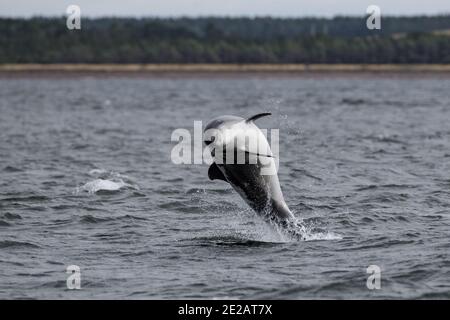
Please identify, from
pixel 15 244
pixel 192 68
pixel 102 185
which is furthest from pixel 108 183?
pixel 192 68

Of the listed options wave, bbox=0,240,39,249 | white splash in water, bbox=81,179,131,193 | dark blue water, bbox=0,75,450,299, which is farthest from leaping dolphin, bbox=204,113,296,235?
white splash in water, bbox=81,179,131,193

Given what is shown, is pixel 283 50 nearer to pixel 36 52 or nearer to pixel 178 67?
pixel 178 67

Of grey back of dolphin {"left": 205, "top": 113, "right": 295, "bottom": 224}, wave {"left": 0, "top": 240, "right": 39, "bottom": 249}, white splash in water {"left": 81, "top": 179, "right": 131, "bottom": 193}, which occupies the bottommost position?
wave {"left": 0, "top": 240, "right": 39, "bottom": 249}

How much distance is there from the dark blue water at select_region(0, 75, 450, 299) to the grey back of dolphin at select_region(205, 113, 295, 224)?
668mm

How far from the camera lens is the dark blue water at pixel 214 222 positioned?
17578 mm

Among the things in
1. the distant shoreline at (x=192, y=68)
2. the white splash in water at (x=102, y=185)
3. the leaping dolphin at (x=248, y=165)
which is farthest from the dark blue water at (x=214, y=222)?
the distant shoreline at (x=192, y=68)

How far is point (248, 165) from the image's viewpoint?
1891 cm

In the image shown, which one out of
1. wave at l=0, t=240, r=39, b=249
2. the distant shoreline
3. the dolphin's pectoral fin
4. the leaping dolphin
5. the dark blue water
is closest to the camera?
the dark blue water

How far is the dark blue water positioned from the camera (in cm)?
1758

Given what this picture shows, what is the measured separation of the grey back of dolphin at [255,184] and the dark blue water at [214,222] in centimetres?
67

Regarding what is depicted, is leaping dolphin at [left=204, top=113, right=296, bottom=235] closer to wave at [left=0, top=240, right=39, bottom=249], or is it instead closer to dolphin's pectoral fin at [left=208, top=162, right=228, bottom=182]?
dolphin's pectoral fin at [left=208, top=162, right=228, bottom=182]

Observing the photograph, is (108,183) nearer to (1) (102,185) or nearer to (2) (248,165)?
(1) (102,185)

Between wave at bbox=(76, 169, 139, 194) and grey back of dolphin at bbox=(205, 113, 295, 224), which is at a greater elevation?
wave at bbox=(76, 169, 139, 194)

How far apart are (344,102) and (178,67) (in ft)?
368
